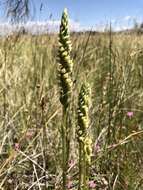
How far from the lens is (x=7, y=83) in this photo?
157 inches

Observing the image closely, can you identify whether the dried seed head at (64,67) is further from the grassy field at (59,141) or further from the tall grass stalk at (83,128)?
the grassy field at (59,141)

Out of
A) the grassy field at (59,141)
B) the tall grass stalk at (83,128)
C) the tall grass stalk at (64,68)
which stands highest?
the tall grass stalk at (64,68)

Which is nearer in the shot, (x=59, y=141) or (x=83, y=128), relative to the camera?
(x=83, y=128)

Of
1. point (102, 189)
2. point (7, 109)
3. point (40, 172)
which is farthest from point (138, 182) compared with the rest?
point (7, 109)

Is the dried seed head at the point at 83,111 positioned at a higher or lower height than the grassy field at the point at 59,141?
higher

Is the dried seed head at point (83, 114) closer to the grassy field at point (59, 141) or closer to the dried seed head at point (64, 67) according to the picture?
the dried seed head at point (64, 67)

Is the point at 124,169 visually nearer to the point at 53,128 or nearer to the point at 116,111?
the point at 116,111

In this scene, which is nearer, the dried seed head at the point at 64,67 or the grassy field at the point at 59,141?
the dried seed head at the point at 64,67

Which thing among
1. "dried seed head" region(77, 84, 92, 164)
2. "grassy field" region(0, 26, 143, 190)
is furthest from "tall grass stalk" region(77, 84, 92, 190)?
"grassy field" region(0, 26, 143, 190)

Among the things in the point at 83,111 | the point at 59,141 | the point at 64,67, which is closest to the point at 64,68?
the point at 64,67

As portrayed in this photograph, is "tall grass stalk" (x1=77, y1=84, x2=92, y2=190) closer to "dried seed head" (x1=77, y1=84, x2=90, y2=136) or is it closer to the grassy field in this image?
"dried seed head" (x1=77, y1=84, x2=90, y2=136)

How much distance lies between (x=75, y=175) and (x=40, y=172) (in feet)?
0.93

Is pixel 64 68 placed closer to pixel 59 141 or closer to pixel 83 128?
pixel 83 128

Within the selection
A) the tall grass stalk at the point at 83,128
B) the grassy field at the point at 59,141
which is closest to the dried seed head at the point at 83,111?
the tall grass stalk at the point at 83,128
